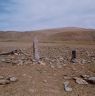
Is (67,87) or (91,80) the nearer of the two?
(67,87)

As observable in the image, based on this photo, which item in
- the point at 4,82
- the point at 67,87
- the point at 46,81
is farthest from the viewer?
the point at 46,81

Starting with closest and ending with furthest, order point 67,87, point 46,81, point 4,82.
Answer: point 67,87
point 4,82
point 46,81

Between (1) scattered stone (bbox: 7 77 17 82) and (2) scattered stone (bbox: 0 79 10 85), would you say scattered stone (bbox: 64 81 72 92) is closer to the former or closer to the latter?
(1) scattered stone (bbox: 7 77 17 82)

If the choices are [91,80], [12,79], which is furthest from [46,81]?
[91,80]

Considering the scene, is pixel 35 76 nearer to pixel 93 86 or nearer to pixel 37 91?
pixel 37 91

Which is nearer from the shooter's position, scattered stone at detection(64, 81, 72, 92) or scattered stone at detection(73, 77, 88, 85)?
scattered stone at detection(64, 81, 72, 92)

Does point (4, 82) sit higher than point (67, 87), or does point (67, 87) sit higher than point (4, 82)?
point (4, 82)

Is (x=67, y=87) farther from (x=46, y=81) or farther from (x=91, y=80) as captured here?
(x=91, y=80)

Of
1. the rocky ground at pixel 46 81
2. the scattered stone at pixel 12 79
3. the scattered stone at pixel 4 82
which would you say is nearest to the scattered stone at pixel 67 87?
the rocky ground at pixel 46 81

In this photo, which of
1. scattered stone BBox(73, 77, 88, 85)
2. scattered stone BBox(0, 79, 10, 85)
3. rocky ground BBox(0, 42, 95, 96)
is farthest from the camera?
scattered stone BBox(73, 77, 88, 85)

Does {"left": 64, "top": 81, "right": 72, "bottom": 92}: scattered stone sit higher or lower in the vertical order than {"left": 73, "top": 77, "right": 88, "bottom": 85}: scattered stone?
lower

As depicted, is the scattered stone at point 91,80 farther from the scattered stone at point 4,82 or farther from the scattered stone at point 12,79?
the scattered stone at point 4,82

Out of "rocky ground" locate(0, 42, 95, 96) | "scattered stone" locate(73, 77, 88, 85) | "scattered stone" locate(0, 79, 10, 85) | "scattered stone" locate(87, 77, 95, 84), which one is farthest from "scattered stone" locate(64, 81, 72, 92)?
"scattered stone" locate(0, 79, 10, 85)

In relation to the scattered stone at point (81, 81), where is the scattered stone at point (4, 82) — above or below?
above
